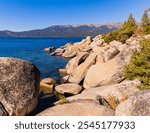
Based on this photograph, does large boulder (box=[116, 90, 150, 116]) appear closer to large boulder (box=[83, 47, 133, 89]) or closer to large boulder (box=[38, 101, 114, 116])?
large boulder (box=[38, 101, 114, 116])

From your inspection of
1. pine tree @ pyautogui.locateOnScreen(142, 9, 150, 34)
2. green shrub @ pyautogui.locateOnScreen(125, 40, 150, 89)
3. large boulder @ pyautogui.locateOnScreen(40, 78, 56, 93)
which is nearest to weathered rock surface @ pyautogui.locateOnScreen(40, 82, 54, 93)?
large boulder @ pyautogui.locateOnScreen(40, 78, 56, 93)

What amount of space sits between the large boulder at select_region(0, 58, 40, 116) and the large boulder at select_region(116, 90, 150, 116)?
4557 millimetres

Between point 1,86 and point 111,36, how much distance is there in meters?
40.5

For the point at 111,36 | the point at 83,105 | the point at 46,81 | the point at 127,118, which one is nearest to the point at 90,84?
the point at 46,81

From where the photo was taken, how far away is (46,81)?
2327cm

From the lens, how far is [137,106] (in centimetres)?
870

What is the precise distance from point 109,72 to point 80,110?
876cm

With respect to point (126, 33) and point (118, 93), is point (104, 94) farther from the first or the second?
point (126, 33)

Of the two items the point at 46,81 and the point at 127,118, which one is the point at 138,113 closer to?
the point at 127,118

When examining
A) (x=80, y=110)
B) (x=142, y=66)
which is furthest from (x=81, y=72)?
(x=80, y=110)

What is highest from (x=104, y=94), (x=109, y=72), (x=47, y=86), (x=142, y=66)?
(x=142, y=66)

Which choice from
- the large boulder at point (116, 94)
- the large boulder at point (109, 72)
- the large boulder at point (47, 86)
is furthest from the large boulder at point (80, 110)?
the large boulder at point (47, 86)

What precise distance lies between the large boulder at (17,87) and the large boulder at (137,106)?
456 centimetres

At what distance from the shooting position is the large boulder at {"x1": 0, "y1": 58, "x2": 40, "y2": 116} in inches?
405
